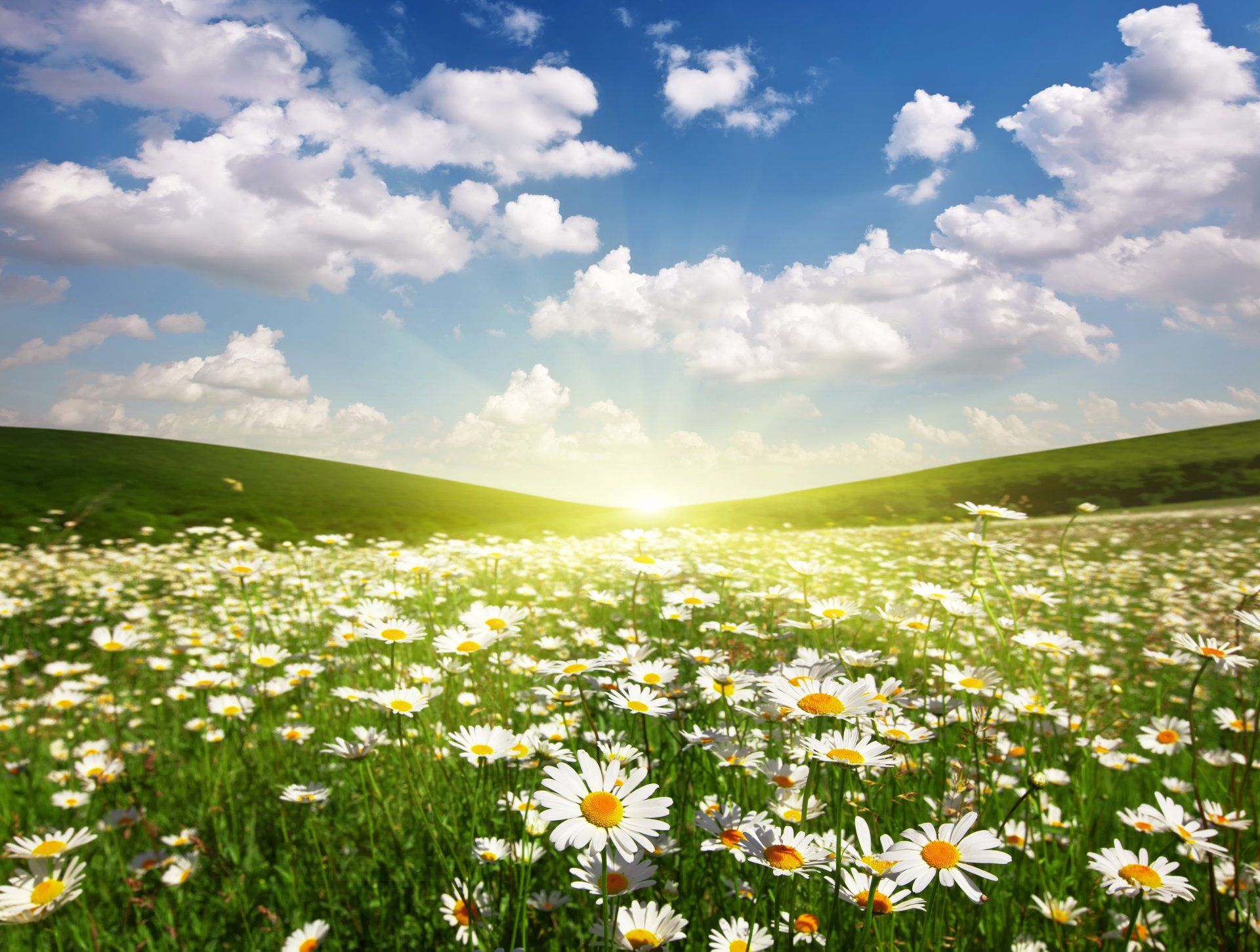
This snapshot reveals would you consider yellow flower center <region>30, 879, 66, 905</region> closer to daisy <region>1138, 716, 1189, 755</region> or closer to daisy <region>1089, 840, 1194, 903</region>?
daisy <region>1089, 840, 1194, 903</region>

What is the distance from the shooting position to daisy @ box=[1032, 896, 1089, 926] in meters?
2.09

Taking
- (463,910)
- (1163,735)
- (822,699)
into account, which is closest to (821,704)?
(822,699)

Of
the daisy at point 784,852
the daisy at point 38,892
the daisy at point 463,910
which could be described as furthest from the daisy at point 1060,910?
the daisy at point 38,892

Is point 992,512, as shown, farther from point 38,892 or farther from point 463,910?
point 38,892

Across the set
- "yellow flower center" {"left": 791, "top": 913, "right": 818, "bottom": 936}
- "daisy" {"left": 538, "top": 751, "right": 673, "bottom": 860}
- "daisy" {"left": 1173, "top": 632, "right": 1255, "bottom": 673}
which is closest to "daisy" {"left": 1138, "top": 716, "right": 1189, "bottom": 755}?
"daisy" {"left": 1173, "top": 632, "right": 1255, "bottom": 673}

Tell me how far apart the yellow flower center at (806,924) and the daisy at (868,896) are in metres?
0.15

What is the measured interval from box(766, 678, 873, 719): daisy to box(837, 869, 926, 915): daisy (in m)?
0.38

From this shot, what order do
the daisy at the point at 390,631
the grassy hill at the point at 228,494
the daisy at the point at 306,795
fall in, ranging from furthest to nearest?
the grassy hill at the point at 228,494 < the daisy at the point at 306,795 < the daisy at the point at 390,631

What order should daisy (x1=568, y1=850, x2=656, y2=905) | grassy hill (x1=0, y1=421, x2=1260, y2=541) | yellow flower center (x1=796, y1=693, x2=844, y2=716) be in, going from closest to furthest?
yellow flower center (x1=796, y1=693, x2=844, y2=716)
daisy (x1=568, y1=850, x2=656, y2=905)
grassy hill (x1=0, y1=421, x2=1260, y2=541)

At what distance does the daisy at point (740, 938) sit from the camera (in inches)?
61.6

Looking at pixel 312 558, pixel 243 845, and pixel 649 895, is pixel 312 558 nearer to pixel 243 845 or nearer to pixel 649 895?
pixel 243 845

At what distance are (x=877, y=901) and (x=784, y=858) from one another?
381 mm

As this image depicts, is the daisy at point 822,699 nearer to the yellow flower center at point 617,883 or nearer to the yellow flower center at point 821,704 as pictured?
the yellow flower center at point 821,704

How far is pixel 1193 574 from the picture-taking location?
324 inches
